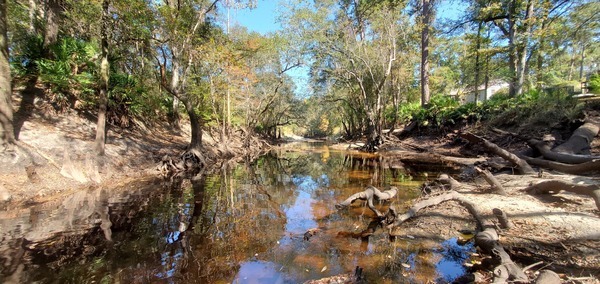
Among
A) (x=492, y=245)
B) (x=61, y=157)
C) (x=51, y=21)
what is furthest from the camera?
(x=51, y=21)

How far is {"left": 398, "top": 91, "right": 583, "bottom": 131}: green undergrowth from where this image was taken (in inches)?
486

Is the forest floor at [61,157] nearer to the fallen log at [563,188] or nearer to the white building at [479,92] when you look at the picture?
the fallen log at [563,188]

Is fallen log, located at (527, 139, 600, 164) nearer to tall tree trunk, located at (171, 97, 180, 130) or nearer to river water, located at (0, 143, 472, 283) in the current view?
river water, located at (0, 143, 472, 283)

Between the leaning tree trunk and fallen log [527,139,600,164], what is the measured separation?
14481 millimetres

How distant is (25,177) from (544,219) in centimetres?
1106

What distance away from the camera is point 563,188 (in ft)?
15.4

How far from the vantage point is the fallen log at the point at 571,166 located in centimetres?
591

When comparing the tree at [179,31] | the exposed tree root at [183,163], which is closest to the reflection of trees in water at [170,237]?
the exposed tree root at [183,163]

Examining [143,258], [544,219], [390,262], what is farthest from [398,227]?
[143,258]

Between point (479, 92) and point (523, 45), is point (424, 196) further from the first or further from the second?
point (479, 92)

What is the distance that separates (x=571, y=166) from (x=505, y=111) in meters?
10.7

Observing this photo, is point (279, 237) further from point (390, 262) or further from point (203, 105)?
point (203, 105)

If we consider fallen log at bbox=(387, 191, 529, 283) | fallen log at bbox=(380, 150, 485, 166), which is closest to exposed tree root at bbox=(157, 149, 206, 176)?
fallen log at bbox=(387, 191, 529, 283)

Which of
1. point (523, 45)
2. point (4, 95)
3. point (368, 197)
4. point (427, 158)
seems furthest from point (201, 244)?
point (523, 45)
